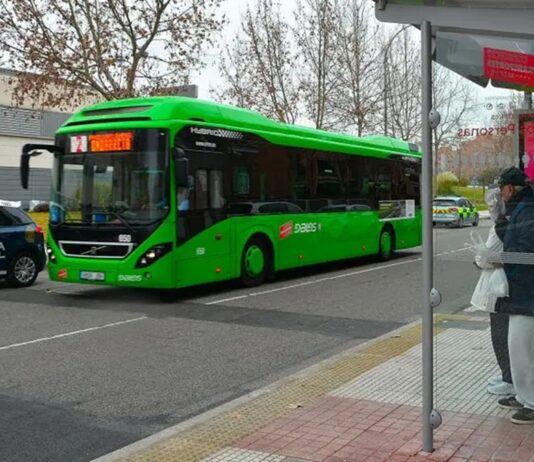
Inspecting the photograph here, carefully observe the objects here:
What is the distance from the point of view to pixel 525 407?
476 cm

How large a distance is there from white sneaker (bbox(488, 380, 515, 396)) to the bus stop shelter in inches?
A: 49.1

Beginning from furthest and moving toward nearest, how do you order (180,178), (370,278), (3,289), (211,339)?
(370,278), (3,289), (180,178), (211,339)

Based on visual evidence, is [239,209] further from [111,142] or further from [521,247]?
[521,247]

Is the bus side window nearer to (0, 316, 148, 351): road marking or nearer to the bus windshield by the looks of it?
the bus windshield

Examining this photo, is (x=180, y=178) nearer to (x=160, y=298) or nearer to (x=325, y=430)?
(x=160, y=298)

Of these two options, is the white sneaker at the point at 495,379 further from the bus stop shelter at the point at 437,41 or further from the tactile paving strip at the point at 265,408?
the bus stop shelter at the point at 437,41

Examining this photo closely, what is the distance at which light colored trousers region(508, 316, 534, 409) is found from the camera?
15.2ft

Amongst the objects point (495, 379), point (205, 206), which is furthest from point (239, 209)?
point (495, 379)

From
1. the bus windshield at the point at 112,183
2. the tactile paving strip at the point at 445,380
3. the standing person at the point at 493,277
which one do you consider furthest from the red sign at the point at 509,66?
the bus windshield at the point at 112,183

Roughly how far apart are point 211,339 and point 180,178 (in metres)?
3.27

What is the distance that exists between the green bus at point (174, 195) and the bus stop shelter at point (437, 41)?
689 cm

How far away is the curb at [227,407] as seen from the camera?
4516mm

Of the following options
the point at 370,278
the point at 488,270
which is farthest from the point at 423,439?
the point at 370,278

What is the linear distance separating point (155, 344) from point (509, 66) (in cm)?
519
